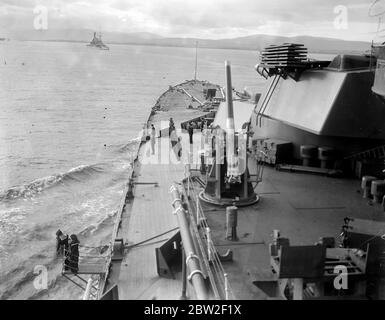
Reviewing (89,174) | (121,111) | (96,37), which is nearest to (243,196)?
(89,174)

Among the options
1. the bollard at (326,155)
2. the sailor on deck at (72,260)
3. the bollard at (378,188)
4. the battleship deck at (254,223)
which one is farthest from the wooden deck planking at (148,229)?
the bollard at (326,155)

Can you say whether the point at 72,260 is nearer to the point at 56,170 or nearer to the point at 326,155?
the point at 326,155

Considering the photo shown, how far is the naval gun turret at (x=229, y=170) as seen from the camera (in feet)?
30.2

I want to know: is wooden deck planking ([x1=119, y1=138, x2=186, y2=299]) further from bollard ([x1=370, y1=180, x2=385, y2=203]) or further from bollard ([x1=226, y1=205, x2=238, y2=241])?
bollard ([x1=370, y1=180, x2=385, y2=203])

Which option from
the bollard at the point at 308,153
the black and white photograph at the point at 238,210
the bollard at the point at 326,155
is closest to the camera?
the black and white photograph at the point at 238,210

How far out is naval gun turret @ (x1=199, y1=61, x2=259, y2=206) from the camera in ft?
30.2

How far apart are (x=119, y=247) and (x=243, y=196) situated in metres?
2.79

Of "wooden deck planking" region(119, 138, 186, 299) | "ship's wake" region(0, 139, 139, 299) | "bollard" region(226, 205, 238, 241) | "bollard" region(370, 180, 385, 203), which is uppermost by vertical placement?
"bollard" region(370, 180, 385, 203)

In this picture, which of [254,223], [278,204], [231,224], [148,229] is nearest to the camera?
[231,224]

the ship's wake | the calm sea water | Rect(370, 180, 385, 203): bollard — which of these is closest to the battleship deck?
Rect(370, 180, 385, 203): bollard

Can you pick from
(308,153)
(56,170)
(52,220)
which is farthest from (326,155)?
(56,170)

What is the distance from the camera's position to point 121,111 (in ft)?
178

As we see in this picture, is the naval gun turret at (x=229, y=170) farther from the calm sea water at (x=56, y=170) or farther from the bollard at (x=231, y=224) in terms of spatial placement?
the calm sea water at (x=56, y=170)

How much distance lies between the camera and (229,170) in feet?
30.4
